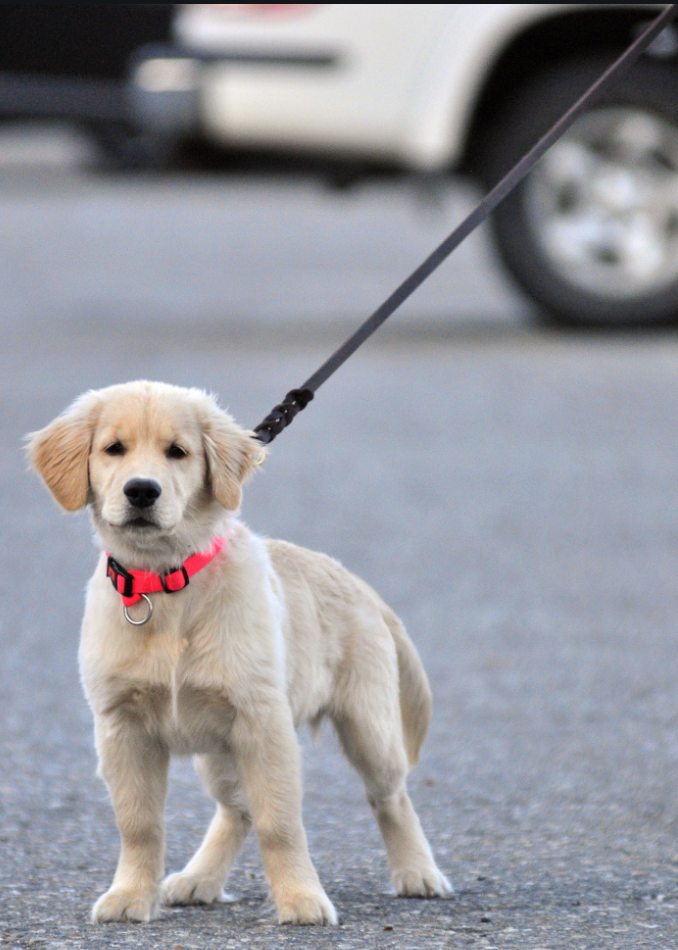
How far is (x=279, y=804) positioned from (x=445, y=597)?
9.22 feet

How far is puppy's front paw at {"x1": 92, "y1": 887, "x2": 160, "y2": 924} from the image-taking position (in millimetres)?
3074

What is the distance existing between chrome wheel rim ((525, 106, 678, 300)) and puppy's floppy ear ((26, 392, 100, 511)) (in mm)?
6936

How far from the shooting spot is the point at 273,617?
10.1ft

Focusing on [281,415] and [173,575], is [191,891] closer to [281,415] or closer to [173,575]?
[173,575]

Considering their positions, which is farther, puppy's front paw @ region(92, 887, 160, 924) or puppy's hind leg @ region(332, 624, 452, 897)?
puppy's hind leg @ region(332, 624, 452, 897)

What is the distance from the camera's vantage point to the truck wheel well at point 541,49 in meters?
9.67

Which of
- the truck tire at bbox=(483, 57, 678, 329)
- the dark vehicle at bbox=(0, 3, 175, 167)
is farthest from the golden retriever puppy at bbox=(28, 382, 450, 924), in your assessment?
the dark vehicle at bbox=(0, 3, 175, 167)

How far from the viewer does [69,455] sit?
3084mm

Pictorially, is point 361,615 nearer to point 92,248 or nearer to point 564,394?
point 564,394

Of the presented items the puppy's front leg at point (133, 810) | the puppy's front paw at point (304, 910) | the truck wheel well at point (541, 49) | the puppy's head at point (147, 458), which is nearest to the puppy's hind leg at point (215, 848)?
the puppy's front leg at point (133, 810)

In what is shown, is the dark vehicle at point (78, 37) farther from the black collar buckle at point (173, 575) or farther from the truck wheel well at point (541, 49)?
the black collar buckle at point (173, 575)

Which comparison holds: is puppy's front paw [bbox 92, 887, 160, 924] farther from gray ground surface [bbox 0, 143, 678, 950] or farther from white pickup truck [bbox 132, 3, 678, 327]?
white pickup truck [bbox 132, 3, 678, 327]

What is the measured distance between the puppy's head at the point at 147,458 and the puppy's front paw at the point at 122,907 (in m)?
0.62

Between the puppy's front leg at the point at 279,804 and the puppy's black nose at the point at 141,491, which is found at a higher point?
the puppy's black nose at the point at 141,491
